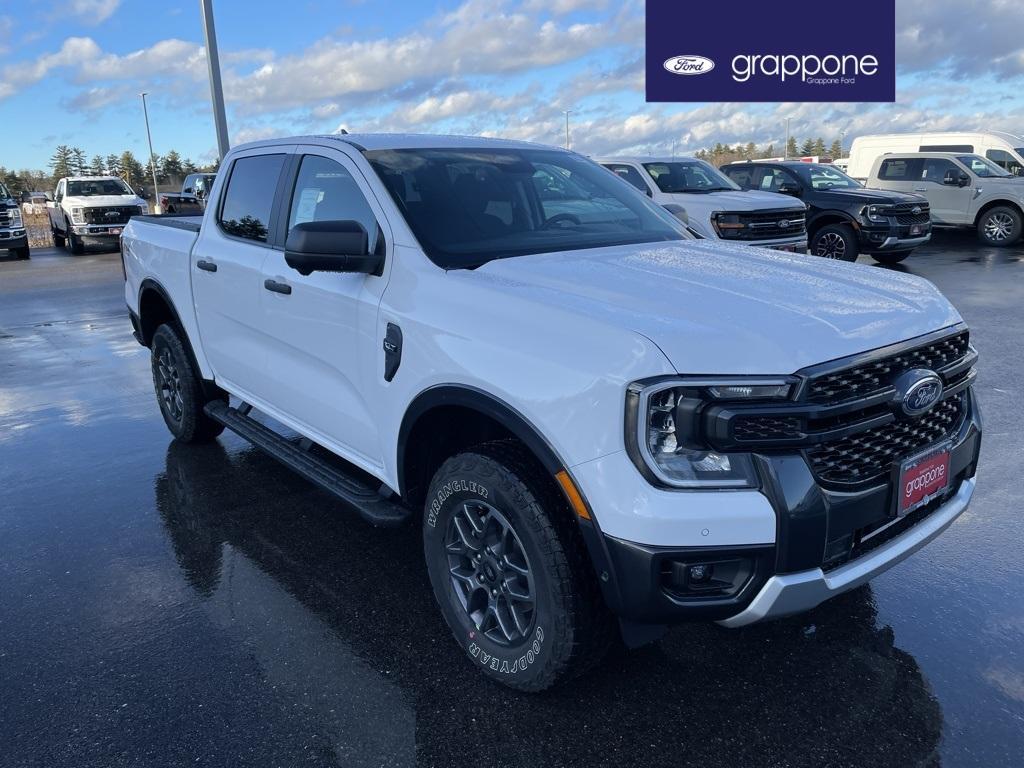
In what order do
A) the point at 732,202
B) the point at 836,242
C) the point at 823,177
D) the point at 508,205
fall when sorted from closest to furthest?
the point at 508,205
the point at 732,202
the point at 836,242
the point at 823,177

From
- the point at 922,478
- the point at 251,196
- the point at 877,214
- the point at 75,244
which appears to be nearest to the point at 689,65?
→ the point at 877,214

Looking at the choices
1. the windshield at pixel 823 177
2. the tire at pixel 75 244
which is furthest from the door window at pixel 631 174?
the tire at pixel 75 244

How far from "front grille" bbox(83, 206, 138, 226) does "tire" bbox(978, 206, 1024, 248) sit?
19969mm

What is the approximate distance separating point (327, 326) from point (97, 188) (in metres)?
22.6

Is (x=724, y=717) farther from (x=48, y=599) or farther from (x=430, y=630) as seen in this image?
(x=48, y=599)

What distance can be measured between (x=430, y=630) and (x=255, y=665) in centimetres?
67

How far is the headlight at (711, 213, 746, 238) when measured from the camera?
39.1ft

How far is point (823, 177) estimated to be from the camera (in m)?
15.1

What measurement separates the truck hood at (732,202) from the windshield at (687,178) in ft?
0.93

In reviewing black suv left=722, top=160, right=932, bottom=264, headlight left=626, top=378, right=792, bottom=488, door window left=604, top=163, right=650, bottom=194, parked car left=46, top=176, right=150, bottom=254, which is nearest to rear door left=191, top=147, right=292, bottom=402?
headlight left=626, top=378, right=792, bottom=488

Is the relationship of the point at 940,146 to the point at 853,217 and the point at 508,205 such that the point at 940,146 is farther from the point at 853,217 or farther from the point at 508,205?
the point at 508,205

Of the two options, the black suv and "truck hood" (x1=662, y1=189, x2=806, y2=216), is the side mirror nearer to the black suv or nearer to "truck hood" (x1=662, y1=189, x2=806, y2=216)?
"truck hood" (x1=662, y1=189, x2=806, y2=216)

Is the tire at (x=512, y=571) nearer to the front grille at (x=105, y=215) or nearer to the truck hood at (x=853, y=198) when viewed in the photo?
the truck hood at (x=853, y=198)

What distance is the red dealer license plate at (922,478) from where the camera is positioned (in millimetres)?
2645
